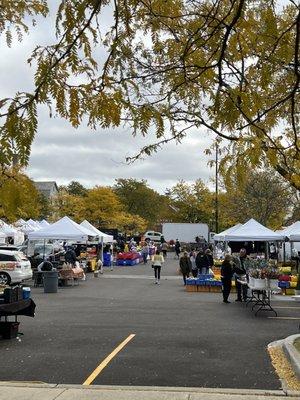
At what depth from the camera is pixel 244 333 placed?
12117 mm

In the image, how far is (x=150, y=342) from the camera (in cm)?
1077

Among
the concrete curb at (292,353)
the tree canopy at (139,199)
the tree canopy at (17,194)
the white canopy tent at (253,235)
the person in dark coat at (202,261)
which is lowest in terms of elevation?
the concrete curb at (292,353)

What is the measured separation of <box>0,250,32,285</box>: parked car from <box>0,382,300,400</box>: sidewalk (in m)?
17.9

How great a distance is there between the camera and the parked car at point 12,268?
24.9 meters

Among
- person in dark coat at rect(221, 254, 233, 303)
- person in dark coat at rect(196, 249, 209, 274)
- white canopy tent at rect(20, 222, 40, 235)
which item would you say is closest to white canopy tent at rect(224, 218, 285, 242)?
person in dark coat at rect(196, 249, 209, 274)

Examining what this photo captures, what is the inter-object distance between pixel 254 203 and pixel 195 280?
73.1 ft

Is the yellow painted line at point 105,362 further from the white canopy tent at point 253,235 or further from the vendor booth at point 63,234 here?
the vendor booth at point 63,234

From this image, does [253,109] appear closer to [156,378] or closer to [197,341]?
[156,378]

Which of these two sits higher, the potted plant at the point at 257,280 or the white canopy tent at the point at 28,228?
the white canopy tent at the point at 28,228

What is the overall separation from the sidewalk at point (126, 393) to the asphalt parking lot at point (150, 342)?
1.20ft

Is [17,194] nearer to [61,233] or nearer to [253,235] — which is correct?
[253,235]

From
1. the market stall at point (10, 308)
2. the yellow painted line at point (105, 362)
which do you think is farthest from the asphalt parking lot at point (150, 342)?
the market stall at point (10, 308)

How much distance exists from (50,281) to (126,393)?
1499 centimetres

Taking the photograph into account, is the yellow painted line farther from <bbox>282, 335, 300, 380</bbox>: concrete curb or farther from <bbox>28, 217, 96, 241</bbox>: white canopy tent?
<bbox>28, 217, 96, 241</bbox>: white canopy tent
